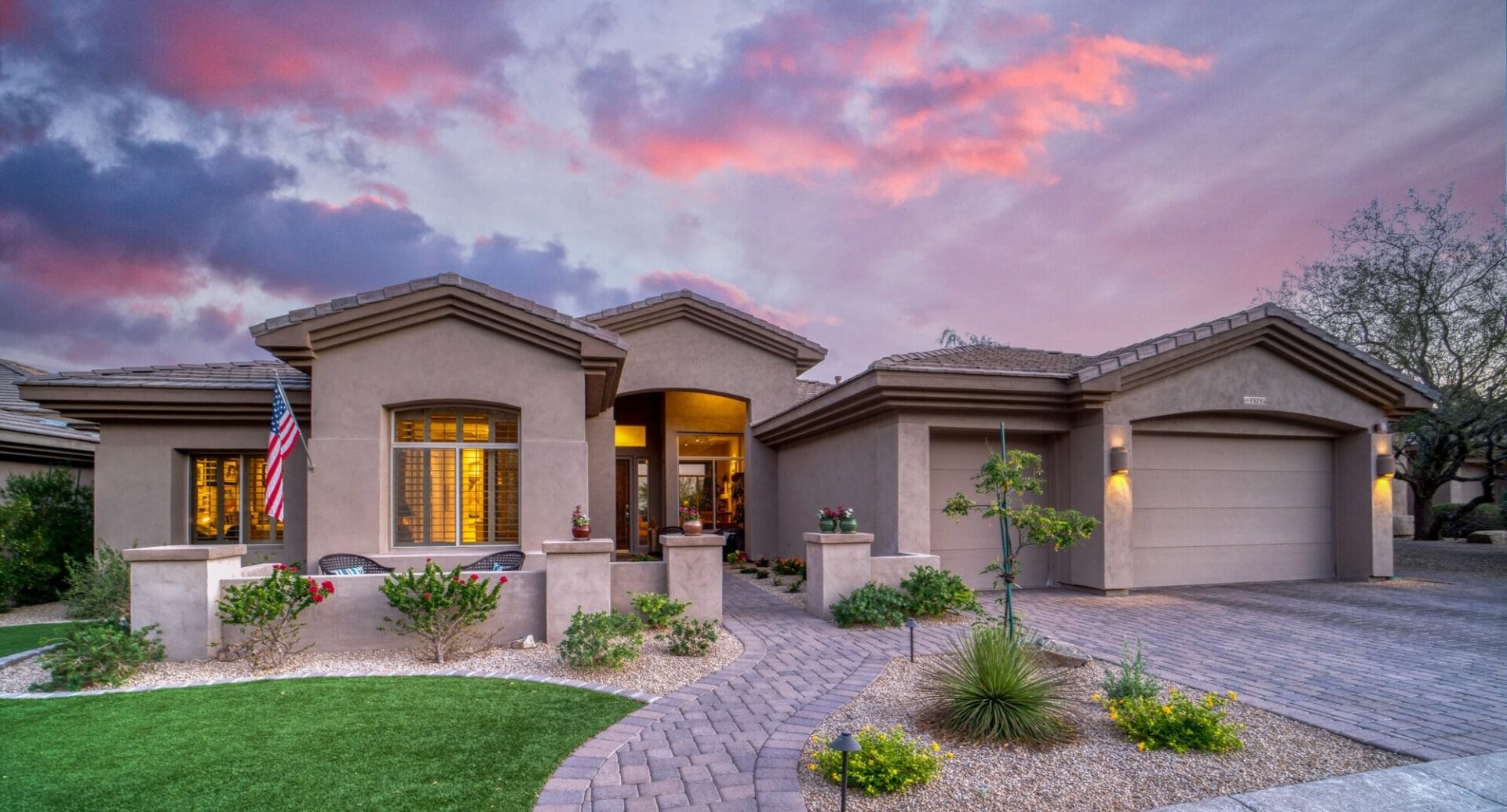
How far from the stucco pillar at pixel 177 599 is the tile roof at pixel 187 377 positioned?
402cm

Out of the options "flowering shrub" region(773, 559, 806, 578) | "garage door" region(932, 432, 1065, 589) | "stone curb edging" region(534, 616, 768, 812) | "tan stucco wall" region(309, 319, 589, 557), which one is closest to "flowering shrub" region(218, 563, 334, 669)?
"tan stucco wall" region(309, 319, 589, 557)

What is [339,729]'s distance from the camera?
16.4 feet

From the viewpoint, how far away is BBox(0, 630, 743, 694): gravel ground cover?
6.44m

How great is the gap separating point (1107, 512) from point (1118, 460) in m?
0.77

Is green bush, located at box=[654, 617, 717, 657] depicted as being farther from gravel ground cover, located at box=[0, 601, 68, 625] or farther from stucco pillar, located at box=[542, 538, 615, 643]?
gravel ground cover, located at box=[0, 601, 68, 625]

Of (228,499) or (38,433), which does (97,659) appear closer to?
(228,499)

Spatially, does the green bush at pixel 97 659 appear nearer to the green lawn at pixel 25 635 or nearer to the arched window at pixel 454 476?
the green lawn at pixel 25 635

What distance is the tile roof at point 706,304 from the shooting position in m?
15.5

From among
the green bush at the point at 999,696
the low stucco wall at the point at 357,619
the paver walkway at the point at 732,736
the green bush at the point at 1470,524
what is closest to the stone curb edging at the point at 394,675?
the paver walkway at the point at 732,736

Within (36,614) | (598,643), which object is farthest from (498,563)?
(36,614)

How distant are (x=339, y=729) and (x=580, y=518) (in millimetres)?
4664

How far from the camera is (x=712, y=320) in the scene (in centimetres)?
1616

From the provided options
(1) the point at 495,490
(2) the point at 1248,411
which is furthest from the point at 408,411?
(2) the point at 1248,411

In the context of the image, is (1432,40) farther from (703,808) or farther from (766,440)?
(703,808)
